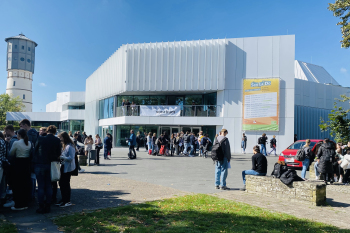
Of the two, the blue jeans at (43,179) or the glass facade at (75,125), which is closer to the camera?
the blue jeans at (43,179)

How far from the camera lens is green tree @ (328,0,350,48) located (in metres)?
14.8

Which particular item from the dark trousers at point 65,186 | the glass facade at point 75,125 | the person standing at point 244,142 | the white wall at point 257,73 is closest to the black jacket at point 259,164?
the dark trousers at point 65,186

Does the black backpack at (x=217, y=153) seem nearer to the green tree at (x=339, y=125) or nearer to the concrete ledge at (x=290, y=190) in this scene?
the concrete ledge at (x=290, y=190)

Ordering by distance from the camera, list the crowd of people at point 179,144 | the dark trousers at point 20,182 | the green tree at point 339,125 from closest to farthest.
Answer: the dark trousers at point 20,182 → the green tree at point 339,125 → the crowd of people at point 179,144

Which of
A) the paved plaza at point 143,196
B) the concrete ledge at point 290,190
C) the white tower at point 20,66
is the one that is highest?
the white tower at point 20,66

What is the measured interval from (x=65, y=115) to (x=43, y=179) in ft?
176

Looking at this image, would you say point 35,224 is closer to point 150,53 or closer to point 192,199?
point 192,199

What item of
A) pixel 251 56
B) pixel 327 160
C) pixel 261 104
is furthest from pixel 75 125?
pixel 327 160

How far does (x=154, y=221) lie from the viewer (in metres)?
5.68

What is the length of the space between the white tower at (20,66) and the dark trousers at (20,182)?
94928mm

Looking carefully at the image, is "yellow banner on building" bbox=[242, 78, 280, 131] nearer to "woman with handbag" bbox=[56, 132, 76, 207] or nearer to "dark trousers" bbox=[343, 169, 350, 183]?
"dark trousers" bbox=[343, 169, 350, 183]

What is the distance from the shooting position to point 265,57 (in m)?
27.8

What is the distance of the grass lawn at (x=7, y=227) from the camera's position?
16.5 ft

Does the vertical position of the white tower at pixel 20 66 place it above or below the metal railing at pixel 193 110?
above
